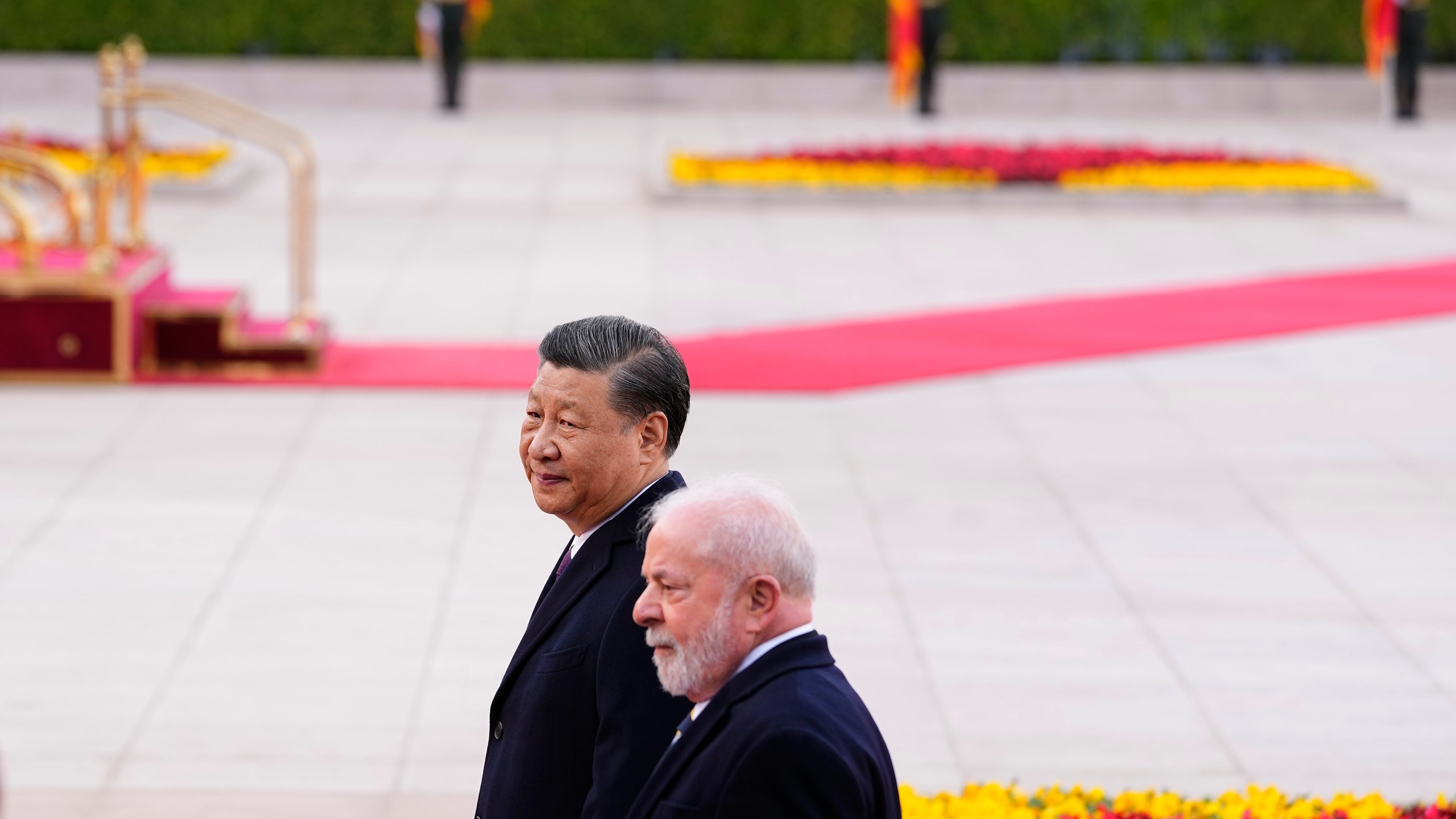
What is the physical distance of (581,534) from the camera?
3553mm

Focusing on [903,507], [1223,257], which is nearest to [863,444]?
[903,507]

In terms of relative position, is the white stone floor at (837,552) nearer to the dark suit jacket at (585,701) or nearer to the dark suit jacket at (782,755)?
the dark suit jacket at (585,701)

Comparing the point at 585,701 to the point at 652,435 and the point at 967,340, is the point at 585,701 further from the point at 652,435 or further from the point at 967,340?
the point at 967,340

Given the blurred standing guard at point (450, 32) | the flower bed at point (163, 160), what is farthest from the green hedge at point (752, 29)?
the flower bed at point (163, 160)

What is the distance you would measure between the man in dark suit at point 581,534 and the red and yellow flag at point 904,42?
20.5 metres

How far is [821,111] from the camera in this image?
27.3m

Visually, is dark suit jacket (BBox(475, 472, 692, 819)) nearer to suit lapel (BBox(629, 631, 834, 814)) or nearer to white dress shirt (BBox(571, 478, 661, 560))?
white dress shirt (BBox(571, 478, 661, 560))

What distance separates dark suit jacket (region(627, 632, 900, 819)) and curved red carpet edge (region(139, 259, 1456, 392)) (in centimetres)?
802

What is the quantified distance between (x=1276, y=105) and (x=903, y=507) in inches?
811

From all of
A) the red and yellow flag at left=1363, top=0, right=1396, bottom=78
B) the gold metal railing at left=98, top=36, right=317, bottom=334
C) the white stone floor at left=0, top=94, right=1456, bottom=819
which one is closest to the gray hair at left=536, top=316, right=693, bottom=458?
the white stone floor at left=0, top=94, right=1456, bottom=819

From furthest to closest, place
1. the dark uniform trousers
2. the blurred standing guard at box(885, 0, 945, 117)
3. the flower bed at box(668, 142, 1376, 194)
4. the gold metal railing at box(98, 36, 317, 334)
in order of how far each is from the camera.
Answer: the dark uniform trousers → the blurred standing guard at box(885, 0, 945, 117) → the flower bed at box(668, 142, 1376, 194) → the gold metal railing at box(98, 36, 317, 334)

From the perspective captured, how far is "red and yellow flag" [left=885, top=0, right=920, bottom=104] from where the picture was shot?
77.6 feet

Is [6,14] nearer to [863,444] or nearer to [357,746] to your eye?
[863,444]

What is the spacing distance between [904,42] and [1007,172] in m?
5.48
